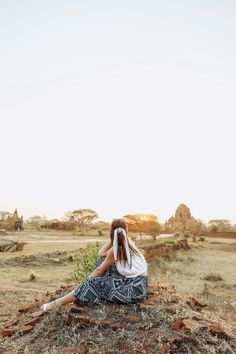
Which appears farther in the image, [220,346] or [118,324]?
[118,324]

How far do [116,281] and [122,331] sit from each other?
662 millimetres

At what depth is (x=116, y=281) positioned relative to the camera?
4113 mm

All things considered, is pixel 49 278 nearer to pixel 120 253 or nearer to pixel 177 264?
pixel 177 264

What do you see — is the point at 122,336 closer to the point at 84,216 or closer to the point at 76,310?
the point at 76,310

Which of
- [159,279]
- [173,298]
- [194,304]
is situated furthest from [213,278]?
[173,298]

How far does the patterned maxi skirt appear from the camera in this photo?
407 cm

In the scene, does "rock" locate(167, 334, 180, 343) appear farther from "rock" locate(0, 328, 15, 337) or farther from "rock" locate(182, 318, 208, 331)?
"rock" locate(0, 328, 15, 337)

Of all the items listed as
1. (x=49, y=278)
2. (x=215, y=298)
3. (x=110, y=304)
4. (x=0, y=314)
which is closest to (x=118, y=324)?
(x=110, y=304)

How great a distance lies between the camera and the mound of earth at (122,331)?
3.30 metres

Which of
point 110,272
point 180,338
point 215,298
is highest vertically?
point 110,272

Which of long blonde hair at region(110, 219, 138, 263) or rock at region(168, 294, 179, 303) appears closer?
long blonde hair at region(110, 219, 138, 263)

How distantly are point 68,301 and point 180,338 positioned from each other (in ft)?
5.16

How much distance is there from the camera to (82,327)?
3.82m

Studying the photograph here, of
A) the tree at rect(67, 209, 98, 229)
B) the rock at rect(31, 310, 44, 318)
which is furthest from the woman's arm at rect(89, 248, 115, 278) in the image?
the tree at rect(67, 209, 98, 229)
